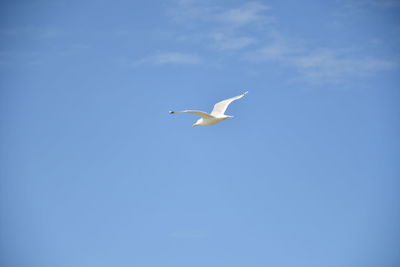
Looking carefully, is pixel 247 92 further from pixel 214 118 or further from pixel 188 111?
pixel 188 111

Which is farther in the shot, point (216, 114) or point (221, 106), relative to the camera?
point (221, 106)

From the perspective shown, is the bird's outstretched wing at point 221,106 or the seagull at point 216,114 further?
the bird's outstretched wing at point 221,106

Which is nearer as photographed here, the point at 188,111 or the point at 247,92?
the point at 188,111

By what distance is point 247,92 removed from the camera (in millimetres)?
49156

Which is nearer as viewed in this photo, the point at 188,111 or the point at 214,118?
the point at 188,111

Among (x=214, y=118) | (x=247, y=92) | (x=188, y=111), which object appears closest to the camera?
(x=188, y=111)

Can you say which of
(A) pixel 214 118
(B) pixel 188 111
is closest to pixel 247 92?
(A) pixel 214 118

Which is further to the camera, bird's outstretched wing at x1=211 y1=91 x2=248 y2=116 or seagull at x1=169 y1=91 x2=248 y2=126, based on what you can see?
bird's outstretched wing at x1=211 y1=91 x2=248 y2=116

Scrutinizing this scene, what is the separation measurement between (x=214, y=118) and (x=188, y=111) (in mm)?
4827

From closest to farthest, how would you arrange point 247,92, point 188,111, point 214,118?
point 188,111 < point 214,118 < point 247,92

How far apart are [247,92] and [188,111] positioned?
10273 mm

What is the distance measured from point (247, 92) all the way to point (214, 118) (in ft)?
18.7

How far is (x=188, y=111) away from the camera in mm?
39906
